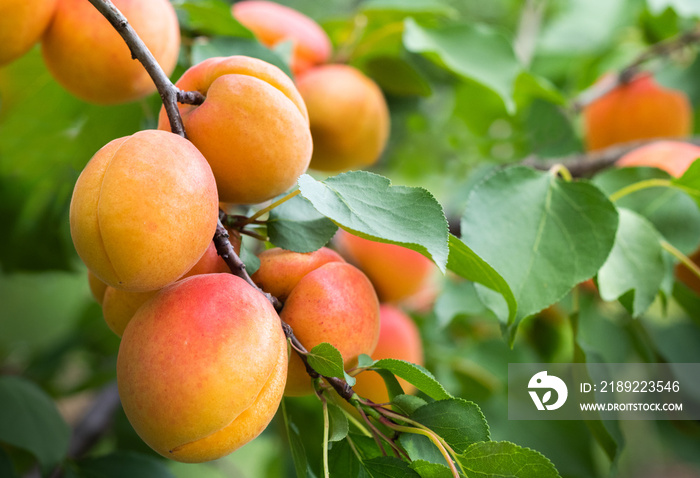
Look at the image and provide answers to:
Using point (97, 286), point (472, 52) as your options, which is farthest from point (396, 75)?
point (97, 286)

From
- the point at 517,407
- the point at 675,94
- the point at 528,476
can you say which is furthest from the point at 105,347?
the point at 675,94

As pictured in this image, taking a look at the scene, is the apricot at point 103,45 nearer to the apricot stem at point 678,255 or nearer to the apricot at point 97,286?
the apricot at point 97,286

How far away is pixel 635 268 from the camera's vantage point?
42 cm

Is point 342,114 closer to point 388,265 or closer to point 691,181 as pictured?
point 388,265

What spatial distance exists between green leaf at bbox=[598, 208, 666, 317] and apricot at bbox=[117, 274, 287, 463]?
258 mm

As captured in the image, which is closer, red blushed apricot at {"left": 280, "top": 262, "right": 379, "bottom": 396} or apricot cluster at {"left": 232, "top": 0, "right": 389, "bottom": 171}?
red blushed apricot at {"left": 280, "top": 262, "right": 379, "bottom": 396}

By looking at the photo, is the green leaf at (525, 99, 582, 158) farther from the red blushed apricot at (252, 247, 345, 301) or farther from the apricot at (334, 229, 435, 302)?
the red blushed apricot at (252, 247, 345, 301)

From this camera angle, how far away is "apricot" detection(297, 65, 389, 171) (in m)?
0.54

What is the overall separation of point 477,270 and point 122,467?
0.37 meters

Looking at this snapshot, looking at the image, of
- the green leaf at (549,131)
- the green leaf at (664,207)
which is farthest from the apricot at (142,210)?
the green leaf at (549,131)

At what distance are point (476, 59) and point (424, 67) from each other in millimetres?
176

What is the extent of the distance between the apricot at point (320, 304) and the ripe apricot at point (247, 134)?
0.05 meters

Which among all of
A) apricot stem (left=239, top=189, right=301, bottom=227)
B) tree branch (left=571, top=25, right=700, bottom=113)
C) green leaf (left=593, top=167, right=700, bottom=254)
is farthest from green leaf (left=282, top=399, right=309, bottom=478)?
tree branch (left=571, top=25, right=700, bottom=113)

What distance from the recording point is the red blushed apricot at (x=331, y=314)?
0.30 metres
